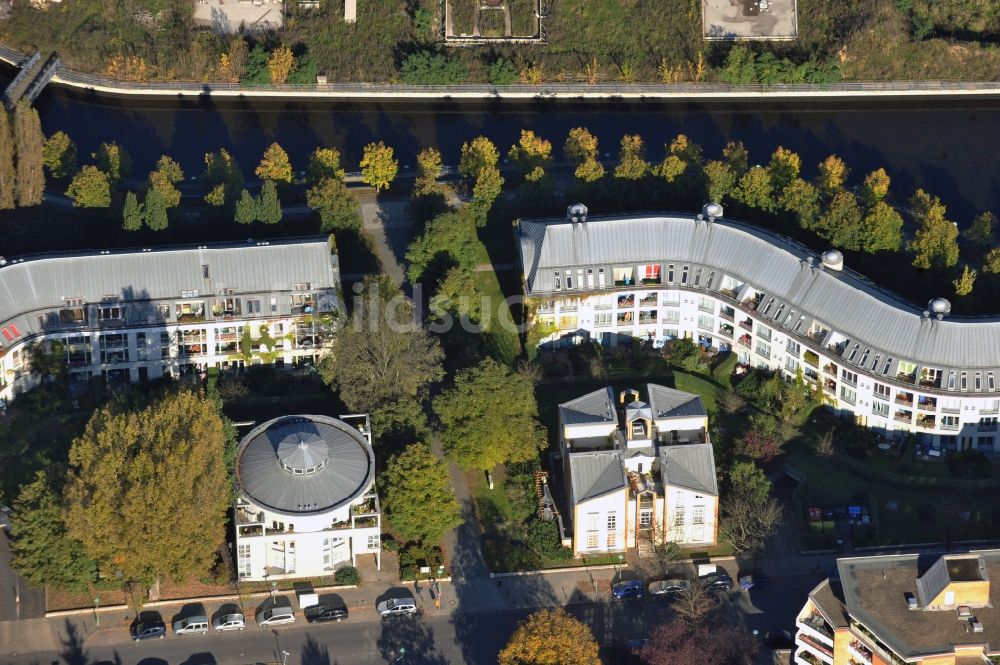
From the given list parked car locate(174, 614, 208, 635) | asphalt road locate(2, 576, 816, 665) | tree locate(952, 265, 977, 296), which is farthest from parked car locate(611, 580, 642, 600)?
tree locate(952, 265, 977, 296)

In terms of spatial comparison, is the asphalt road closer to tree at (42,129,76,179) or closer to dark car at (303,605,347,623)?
dark car at (303,605,347,623)

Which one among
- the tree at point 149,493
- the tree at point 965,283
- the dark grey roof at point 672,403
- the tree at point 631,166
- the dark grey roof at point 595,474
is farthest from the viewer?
the tree at point 631,166

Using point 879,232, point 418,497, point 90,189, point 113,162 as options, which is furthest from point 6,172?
point 879,232

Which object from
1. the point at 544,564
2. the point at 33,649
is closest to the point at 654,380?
the point at 544,564

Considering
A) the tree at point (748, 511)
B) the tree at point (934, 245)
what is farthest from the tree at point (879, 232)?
the tree at point (748, 511)

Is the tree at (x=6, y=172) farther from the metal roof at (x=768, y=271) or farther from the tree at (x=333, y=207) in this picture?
the metal roof at (x=768, y=271)

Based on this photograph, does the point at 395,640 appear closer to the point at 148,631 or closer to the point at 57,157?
the point at 148,631
